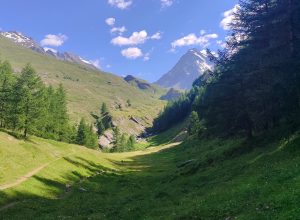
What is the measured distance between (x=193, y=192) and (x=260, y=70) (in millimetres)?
18765

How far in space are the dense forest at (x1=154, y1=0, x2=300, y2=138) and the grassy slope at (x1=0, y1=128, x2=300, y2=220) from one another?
417 centimetres

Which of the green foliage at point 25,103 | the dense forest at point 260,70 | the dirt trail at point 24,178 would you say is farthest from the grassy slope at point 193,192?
the green foliage at point 25,103

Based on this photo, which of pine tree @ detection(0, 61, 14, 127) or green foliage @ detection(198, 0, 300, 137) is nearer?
green foliage @ detection(198, 0, 300, 137)

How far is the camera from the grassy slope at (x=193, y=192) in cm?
2409

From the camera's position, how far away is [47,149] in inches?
2894

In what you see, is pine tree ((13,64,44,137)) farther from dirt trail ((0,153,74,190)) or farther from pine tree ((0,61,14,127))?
dirt trail ((0,153,74,190))

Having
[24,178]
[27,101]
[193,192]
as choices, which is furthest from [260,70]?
[27,101]

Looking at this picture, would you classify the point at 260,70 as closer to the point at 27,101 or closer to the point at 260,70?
the point at 260,70

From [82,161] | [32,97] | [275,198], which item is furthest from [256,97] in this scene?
[32,97]

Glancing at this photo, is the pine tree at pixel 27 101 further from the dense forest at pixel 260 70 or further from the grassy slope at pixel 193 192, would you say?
the dense forest at pixel 260 70

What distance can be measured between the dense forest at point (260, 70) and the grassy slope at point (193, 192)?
4.17 metres

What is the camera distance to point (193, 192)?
36875 mm

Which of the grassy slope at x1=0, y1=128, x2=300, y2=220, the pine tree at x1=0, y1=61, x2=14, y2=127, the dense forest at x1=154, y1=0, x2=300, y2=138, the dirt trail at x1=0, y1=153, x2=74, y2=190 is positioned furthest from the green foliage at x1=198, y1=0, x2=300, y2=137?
the pine tree at x1=0, y1=61, x2=14, y2=127

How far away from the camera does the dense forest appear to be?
43.5 metres
